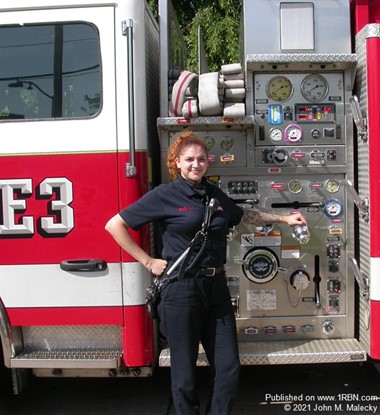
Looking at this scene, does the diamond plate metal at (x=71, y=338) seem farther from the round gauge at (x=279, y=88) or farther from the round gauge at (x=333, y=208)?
the round gauge at (x=279, y=88)

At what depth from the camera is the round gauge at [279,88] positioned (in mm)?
3578

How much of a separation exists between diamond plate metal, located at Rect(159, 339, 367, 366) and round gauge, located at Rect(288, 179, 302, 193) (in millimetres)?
1042

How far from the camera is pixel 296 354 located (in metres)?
3.44

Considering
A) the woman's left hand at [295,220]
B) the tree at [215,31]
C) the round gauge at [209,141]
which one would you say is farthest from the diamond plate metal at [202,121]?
the tree at [215,31]

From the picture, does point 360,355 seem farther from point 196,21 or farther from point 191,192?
point 196,21

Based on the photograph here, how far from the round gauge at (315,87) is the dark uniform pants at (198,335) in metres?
1.41

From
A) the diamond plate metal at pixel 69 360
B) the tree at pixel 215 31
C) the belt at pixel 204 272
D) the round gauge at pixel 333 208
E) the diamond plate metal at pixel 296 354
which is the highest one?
the tree at pixel 215 31

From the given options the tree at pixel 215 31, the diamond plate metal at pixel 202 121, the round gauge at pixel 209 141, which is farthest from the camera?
the tree at pixel 215 31

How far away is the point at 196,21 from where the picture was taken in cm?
748

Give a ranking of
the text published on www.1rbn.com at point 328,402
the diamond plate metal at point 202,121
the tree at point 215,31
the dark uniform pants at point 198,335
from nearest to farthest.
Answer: the dark uniform pants at point 198,335 → the diamond plate metal at point 202,121 → the text published on www.1rbn.com at point 328,402 → the tree at point 215,31

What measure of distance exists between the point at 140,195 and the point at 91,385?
1.90 m

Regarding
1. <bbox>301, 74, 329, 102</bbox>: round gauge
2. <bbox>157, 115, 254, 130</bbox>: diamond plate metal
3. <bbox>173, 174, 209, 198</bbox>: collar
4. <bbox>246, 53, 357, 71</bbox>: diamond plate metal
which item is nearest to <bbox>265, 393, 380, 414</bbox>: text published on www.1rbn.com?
<bbox>173, 174, 209, 198</bbox>: collar

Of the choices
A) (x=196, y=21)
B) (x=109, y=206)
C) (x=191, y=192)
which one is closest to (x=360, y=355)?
(x=191, y=192)

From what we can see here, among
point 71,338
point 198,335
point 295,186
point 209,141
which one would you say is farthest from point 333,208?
point 71,338
